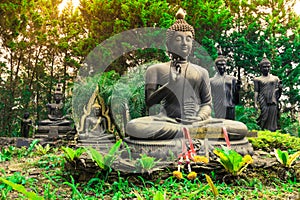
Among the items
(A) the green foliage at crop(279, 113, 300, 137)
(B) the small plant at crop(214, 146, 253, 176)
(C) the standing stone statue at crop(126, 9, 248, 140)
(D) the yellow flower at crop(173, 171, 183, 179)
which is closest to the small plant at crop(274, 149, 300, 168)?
(B) the small plant at crop(214, 146, 253, 176)

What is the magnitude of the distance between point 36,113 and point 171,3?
26.7 feet

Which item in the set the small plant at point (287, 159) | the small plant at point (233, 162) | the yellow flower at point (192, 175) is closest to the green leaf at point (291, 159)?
the small plant at point (287, 159)

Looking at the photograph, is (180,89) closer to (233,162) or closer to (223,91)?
(233,162)

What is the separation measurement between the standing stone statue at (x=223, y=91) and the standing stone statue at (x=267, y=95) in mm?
1210

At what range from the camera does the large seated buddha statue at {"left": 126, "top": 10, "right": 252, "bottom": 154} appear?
479 centimetres

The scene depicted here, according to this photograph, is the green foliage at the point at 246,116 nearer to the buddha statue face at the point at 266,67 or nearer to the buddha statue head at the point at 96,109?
the buddha statue face at the point at 266,67

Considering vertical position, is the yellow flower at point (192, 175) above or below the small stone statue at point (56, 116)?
below

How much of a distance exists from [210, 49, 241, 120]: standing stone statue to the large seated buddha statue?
2.13 metres

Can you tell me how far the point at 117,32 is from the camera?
13.3 m

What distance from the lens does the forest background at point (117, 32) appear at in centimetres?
1315

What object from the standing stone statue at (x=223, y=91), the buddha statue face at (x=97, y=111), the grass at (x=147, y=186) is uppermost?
the standing stone statue at (x=223, y=91)

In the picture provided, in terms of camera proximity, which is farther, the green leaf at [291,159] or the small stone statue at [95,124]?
the small stone statue at [95,124]

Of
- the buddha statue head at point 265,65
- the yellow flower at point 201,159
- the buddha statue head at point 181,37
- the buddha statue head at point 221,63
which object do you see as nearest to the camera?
the yellow flower at point 201,159

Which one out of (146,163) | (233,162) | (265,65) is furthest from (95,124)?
(233,162)
